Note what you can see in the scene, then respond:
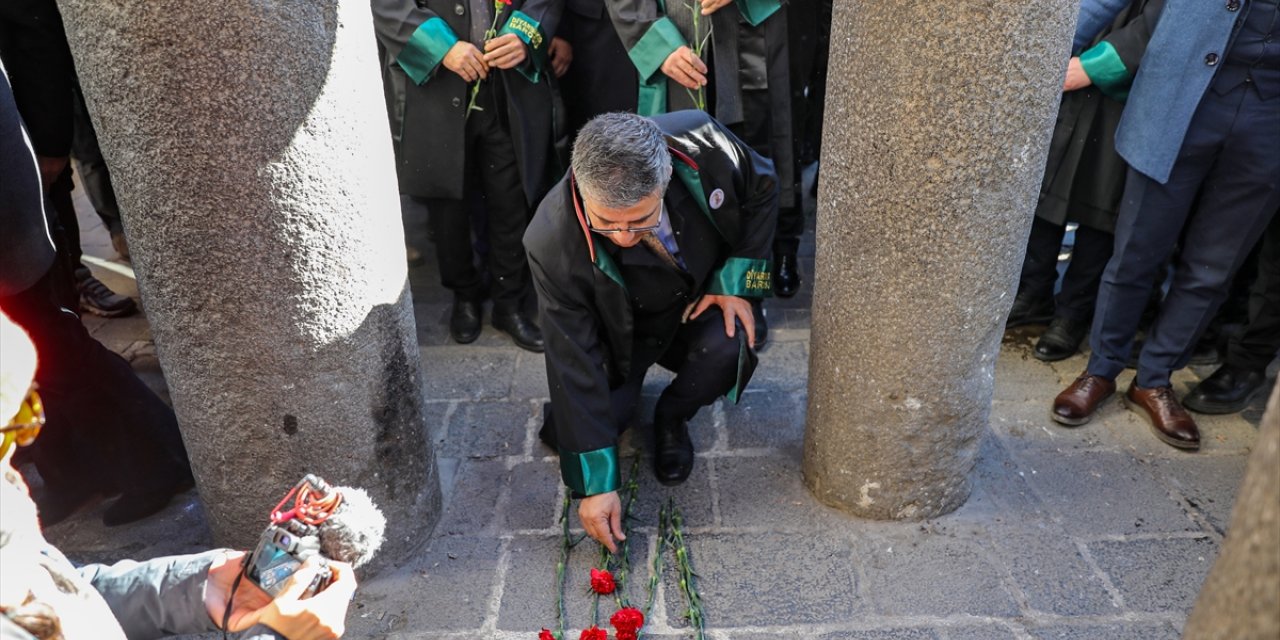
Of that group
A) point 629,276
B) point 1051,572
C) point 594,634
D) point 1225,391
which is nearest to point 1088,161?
point 1225,391

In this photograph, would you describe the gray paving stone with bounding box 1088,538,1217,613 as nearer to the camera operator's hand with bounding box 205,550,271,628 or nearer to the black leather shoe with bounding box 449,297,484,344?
the camera operator's hand with bounding box 205,550,271,628

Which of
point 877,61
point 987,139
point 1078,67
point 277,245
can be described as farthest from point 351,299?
point 1078,67

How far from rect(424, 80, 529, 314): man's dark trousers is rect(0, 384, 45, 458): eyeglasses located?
282 cm

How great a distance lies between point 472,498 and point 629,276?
99 centimetres

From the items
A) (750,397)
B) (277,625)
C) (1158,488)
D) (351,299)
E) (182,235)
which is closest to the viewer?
Result: (277,625)

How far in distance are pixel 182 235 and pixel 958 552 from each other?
246 cm

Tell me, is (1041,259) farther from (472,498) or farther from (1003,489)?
(472,498)

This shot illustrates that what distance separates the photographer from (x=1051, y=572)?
297 cm

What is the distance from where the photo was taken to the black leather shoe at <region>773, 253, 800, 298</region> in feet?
15.7

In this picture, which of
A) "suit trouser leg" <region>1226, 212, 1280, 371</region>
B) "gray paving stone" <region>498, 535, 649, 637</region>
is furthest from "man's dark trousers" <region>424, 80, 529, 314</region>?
"suit trouser leg" <region>1226, 212, 1280, 371</region>

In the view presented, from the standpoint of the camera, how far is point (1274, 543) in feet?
Result: 3.29

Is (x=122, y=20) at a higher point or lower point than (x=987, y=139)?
higher

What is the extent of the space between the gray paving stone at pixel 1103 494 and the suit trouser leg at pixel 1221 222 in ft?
1.53

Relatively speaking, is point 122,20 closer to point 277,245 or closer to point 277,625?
Result: point 277,245
